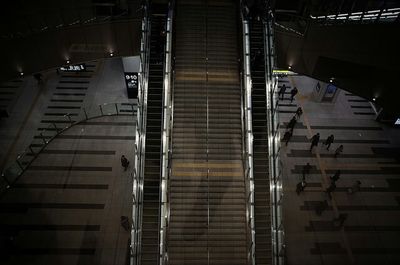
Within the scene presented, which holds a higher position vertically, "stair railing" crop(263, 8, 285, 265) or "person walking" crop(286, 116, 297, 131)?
"person walking" crop(286, 116, 297, 131)

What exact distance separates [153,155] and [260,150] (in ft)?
12.4

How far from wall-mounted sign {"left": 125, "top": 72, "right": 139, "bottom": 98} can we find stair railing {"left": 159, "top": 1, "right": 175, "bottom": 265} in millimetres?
5304

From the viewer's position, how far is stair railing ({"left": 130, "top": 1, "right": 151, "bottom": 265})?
1097cm

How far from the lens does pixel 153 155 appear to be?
12.2 metres

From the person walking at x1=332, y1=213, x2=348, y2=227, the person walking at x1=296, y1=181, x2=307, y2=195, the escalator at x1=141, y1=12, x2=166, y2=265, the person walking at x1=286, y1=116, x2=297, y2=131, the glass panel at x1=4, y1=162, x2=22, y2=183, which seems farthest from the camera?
the person walking at x1=286, y1=116, x2=297, y2=131

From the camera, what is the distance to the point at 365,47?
516 inches

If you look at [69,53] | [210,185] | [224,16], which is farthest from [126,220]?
[224,16]

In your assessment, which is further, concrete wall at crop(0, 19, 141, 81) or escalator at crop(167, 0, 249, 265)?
concrete wall at crop(0, 19, 141, 81)

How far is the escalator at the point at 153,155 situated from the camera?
37.0 ft

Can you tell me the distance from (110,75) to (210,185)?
1175 cm

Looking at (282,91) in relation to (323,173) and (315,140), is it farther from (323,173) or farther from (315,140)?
(323,173)

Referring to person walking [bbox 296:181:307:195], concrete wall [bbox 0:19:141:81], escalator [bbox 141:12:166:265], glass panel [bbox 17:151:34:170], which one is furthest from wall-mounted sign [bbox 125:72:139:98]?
person walking [bbox 296:181:307:195]

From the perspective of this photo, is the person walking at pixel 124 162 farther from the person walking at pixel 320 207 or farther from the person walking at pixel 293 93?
the person walking at pixel 293 93

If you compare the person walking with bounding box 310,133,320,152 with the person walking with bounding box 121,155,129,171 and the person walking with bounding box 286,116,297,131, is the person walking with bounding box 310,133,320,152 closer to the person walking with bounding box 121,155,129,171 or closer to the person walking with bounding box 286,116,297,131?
the person walking with bounding box 286,116,297,131
